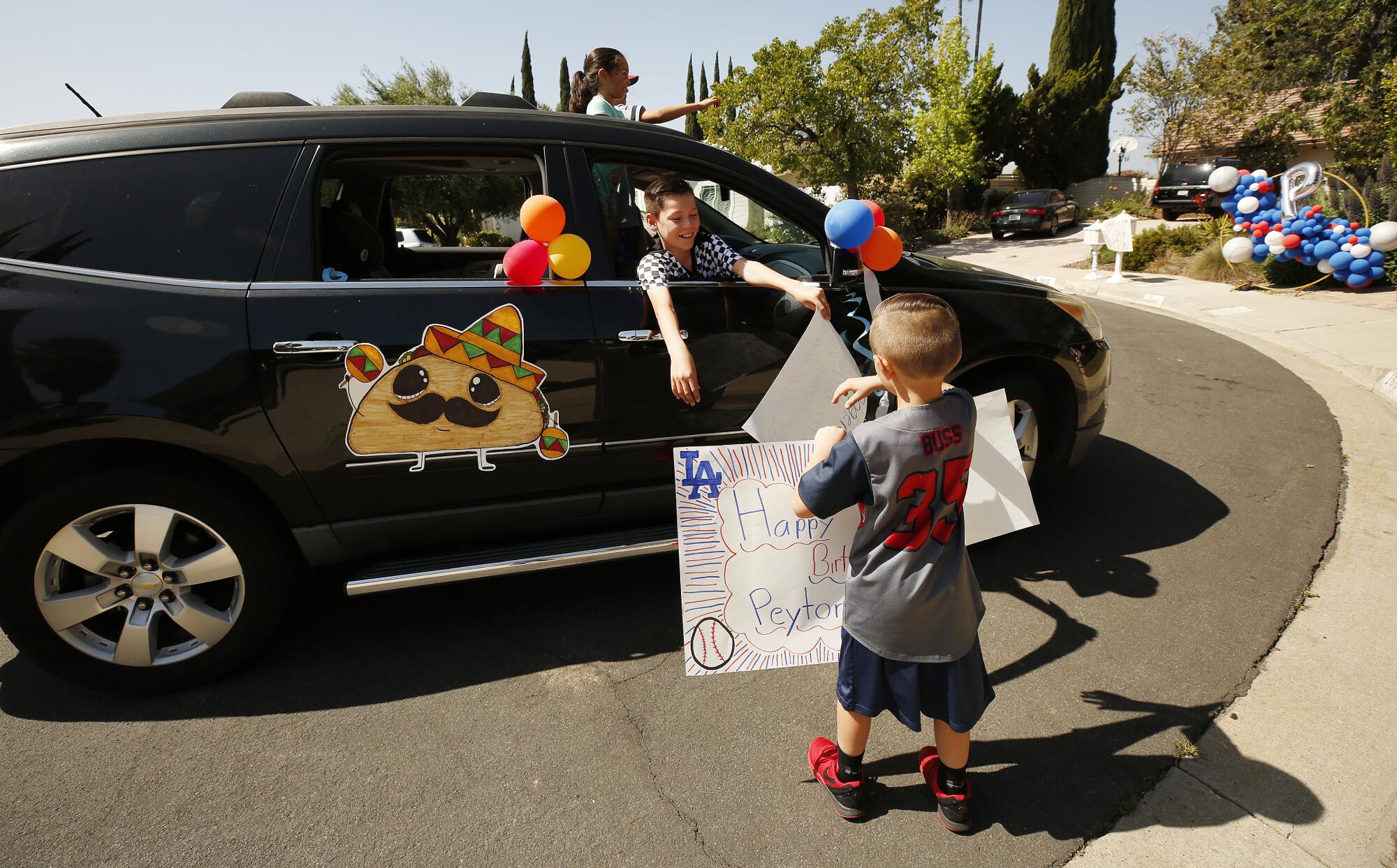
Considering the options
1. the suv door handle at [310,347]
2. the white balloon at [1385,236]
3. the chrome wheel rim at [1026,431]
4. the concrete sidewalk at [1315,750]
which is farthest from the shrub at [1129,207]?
the suv door handle at [310,347]

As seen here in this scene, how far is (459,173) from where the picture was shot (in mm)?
3025

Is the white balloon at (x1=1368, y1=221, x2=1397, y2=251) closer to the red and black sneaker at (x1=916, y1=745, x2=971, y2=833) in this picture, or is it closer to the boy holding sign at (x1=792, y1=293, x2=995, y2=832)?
the boy holding sign at (x1=792, y1=293, x2=995, y2=832)

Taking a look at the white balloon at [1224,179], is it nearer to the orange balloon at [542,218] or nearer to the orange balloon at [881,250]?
the orange balloon at [881,250]

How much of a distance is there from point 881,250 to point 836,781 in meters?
1.82

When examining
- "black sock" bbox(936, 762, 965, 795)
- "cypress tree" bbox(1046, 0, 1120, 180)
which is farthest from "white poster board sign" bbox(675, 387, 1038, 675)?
"cypress tree" bbox(1046, 0, 1120, 180)

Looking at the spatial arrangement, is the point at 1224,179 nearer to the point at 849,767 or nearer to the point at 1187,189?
the point at 849,767

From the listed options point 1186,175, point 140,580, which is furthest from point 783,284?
point 1186,175

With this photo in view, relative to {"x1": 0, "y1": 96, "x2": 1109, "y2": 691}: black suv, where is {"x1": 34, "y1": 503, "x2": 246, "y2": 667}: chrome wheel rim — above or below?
below

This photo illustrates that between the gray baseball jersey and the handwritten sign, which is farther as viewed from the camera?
the handwritten sign

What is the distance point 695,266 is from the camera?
2.97m

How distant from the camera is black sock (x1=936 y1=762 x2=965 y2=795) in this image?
6.78ft

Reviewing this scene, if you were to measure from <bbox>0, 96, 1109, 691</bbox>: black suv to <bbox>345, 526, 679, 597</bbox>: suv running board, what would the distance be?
0.01 metres

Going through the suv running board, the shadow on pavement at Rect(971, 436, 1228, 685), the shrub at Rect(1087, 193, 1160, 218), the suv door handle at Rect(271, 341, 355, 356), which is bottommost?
the shadow on pavement at Rect(971, 436, 1228, 685)

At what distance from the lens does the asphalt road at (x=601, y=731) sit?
2.08 m
